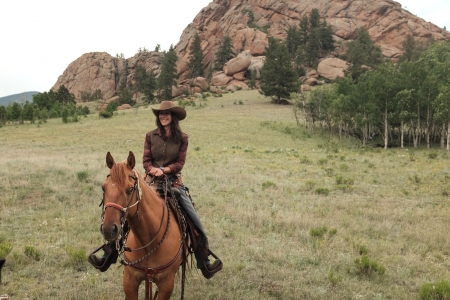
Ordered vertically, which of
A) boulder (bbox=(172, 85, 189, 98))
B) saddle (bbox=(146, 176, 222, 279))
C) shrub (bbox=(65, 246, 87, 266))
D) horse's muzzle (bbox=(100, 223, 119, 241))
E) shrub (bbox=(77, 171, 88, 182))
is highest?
boulder (bbox=(172, 85, 189, 98))

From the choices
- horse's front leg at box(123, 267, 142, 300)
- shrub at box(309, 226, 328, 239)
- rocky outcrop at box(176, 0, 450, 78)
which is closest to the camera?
horse's front leg at box(123, 267, 142, 300)

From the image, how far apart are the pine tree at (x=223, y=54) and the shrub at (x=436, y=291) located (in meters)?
96.3

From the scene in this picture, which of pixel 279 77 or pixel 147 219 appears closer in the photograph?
pixel 147 219

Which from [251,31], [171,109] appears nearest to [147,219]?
[171,109]

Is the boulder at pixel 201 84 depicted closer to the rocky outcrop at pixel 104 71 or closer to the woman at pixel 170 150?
the rocky outcrop at pixel 104 71

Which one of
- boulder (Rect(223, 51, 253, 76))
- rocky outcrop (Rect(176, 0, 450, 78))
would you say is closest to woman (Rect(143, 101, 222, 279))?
boulder (Rect(223, 51, 253, 76))

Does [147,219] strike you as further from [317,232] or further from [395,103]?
[395,103]

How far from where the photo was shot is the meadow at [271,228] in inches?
259

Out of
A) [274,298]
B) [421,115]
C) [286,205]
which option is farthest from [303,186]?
[421,115]

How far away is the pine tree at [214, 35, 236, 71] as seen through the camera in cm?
9750

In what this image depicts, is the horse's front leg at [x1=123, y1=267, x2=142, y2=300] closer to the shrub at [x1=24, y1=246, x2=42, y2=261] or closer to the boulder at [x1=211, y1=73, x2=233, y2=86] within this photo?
the shrub at [x1=24, y1=246, x2=42, y2=261]

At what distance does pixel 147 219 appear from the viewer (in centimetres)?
413

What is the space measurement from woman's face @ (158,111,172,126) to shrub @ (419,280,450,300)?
19.2 feet

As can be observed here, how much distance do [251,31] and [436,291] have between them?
105769 mm
